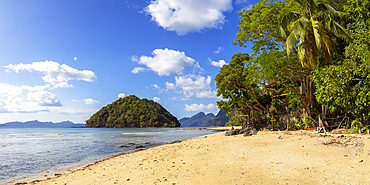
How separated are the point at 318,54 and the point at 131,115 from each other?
420 feet

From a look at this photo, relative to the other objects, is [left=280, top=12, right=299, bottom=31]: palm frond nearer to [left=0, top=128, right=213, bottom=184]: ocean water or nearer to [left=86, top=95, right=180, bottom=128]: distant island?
[left=0, top=128, right=213, bottom=184]: ocean water

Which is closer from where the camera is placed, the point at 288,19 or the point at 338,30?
the point at 338,30

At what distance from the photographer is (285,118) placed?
20.1 metres

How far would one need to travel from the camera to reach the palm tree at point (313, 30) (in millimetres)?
10789

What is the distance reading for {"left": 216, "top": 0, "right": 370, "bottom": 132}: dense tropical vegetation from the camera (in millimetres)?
9375

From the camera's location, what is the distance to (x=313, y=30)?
11188mm

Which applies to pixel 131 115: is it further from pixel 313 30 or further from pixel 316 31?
pixel 316 31

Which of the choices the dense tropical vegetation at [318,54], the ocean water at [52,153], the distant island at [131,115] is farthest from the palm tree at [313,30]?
the distant island at [131,115]

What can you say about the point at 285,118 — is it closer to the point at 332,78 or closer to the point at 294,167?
the point at 332,78

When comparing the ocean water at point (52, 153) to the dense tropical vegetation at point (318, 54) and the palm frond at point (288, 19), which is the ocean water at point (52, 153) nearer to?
the dense tropical vegetation at point (318, 54)

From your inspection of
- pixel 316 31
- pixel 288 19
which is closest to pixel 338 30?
pixel 316 31

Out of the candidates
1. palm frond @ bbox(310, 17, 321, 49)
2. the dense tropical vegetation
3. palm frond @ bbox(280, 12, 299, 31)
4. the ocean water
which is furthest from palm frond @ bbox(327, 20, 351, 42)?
the ocean water

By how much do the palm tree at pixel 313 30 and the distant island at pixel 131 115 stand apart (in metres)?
120

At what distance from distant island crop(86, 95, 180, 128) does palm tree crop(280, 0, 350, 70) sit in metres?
120
